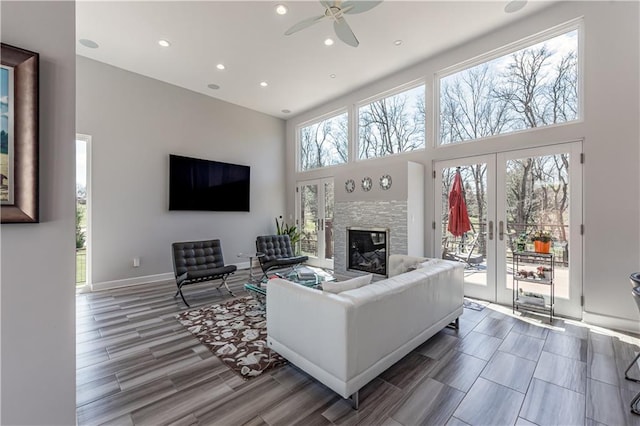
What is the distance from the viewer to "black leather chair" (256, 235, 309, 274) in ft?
16.4

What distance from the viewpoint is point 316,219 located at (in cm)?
664

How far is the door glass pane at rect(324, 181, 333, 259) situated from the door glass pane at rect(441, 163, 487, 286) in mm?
2707

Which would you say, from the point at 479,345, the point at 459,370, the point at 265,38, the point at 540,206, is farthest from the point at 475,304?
the point at 265,38

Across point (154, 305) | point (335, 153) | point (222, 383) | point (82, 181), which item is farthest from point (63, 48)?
point (335, 153)

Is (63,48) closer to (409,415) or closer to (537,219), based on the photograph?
(409,415)

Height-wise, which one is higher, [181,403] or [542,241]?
[542,241]

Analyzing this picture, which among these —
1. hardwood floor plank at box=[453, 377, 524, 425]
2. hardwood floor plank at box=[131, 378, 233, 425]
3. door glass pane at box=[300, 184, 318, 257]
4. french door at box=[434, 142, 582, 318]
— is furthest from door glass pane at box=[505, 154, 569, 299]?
door glass pane at box=[300, 184, 318, 257]

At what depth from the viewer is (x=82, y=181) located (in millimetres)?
4496

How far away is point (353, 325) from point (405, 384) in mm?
778

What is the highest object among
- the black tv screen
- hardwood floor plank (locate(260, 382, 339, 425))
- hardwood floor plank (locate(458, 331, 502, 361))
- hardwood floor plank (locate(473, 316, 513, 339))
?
the black tv screen

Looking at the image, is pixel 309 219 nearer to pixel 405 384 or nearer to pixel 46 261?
pixel 405 384

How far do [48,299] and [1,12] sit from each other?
133 cm

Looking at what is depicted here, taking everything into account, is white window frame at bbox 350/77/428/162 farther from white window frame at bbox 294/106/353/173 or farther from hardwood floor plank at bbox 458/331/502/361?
hardwood floor plank at bbox 458/331/502/361

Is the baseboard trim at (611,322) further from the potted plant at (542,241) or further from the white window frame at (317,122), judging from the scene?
the white window frame at (317,122)
